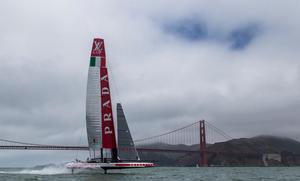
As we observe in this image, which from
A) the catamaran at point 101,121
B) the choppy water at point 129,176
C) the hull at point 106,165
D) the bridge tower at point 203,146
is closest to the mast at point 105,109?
the catamaran at point 101,121

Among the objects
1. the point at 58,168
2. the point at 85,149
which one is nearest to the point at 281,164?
the point at 85,149

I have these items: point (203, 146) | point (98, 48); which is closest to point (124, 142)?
point (98, 48)

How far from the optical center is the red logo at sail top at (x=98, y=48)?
23.5 metres

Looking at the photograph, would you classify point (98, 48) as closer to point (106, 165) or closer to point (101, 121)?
point (101, 121)

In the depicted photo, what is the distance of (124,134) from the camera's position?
936 inches

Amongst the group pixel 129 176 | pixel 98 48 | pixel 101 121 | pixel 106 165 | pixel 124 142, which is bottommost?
pixel 129 176

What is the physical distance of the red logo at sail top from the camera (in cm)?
2352

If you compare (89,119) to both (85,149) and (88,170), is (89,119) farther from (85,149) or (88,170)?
(85,149)

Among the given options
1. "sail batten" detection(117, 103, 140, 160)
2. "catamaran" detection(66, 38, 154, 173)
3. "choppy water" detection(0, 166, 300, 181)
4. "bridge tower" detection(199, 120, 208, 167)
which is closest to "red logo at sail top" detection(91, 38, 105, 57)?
"catamaran" detection(66, 38, 154, 173)

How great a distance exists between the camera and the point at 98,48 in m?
23.6

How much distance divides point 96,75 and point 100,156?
402 cm

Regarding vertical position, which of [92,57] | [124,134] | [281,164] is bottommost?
[281,164]

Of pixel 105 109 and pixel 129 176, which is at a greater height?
pixel 105 109

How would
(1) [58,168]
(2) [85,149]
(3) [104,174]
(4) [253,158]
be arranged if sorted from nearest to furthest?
(3) [104,174] < (1) [58,168] < (2) [85,149] < (4) [253,158]
